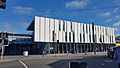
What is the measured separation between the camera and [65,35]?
58.2m

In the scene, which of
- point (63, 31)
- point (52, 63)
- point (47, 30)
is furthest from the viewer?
point (63, 31)

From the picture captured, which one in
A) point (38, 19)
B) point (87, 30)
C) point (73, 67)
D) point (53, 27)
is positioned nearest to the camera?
point (73, 67)

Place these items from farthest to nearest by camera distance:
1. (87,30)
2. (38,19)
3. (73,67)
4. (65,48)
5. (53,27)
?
(87,30)
(65,48)
(53,27)
(38,19)
(73,67)

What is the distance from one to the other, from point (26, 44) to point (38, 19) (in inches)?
473

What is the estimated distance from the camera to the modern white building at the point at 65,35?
174ft

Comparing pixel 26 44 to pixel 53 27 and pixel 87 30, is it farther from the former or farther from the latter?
pixel 87 30

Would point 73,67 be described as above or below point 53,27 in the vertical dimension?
below

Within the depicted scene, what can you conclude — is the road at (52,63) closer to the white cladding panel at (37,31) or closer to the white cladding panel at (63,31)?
the white cladding panel at (37,31)

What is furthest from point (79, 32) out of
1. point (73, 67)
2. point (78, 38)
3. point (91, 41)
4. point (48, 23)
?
point (73, 67)

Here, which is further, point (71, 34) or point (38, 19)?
point (71, 34)

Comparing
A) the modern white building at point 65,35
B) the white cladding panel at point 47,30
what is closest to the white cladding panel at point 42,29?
the modern white building at point 65,35

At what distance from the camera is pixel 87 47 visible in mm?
67250

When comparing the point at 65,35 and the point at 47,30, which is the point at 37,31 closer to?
the point at 47,30

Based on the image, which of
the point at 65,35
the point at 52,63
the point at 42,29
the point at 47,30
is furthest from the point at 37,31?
the point at 52,63
